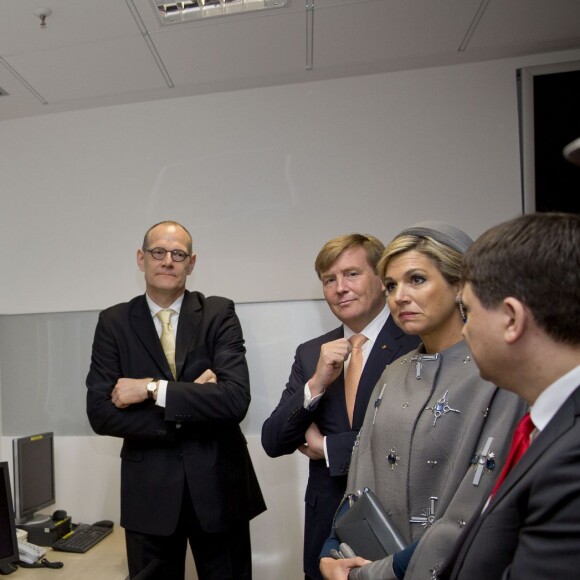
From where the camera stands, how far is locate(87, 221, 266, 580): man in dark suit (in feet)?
6.35

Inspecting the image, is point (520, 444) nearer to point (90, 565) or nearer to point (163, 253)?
point (163, 253)

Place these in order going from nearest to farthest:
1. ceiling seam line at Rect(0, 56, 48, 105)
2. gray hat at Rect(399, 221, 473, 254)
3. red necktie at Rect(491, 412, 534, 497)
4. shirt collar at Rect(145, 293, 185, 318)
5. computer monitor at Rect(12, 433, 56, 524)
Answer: red necktie at Rect(491, 412, 534, 497), gray hat at Rect(399, 221, 473, 254), shirt collar at Rect(145, 293, 185, 318), computer monitor at Rect(12, 433, 56, 524), ceiling seam line at Rect(0, 56, 48, 105)

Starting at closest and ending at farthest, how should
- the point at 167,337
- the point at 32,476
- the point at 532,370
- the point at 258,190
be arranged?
the point at 532,370 < the point at 167,337 < the point at 32,476 < the point at 258,190

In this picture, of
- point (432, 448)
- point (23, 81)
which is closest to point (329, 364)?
point (432, 448)

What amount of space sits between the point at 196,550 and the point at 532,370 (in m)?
1.70

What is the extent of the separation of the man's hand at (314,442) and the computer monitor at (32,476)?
4.70 feet

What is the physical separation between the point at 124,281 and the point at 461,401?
221cm

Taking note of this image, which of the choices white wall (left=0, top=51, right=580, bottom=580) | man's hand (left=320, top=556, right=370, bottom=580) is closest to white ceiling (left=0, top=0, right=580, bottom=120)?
white wall (left=0, top=51, right=580, bottom=580)

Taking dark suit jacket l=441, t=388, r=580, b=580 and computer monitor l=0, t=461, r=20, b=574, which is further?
computer monitor l=0, t=461, r=20, b=574

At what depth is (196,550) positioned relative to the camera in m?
2.04

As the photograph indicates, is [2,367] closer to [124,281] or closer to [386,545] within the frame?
[124,281]

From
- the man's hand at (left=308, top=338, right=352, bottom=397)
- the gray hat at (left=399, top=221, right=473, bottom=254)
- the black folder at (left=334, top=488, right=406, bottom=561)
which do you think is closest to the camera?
the black folder at (left=334, top=488, right=406, bottom=561)

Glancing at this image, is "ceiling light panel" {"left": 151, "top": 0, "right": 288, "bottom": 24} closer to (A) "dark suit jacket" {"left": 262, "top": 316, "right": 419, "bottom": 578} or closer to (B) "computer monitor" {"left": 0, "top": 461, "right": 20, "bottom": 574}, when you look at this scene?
(A) "dark suit jacket" {"left": 262, "top": 316, "right": 419, "bottom": 578}

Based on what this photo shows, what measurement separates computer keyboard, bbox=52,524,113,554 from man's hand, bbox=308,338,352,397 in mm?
1334
